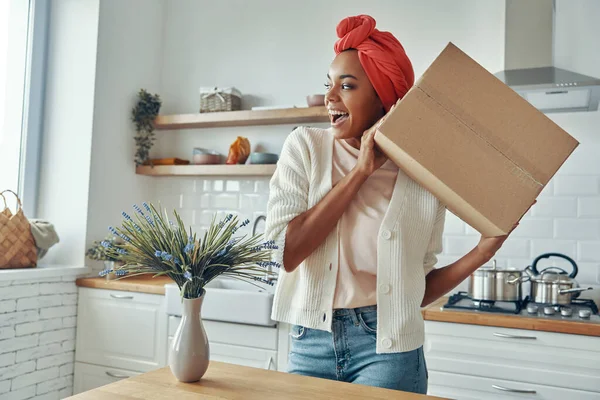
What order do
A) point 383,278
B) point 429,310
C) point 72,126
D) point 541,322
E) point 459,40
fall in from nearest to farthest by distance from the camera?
point 383,278 → point 541,322 → point 429,310 → point 459,40 → point 72,126

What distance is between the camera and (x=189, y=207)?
376cm

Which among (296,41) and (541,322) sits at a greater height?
(296,41)

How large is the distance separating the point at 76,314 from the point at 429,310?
204cm

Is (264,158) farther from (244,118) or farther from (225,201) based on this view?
(225,201)

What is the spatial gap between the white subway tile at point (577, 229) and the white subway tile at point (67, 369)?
2810 millimetres

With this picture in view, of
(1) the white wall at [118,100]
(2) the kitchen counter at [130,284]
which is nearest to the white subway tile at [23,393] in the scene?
(2) the kitchen counter at [130,284]

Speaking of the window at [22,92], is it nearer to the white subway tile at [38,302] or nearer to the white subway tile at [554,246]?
the white subway tile at [38,302]

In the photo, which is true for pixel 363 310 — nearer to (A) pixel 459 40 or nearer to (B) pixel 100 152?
(A) pixel 459 40

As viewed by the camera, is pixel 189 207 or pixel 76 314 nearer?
pixel 76 314

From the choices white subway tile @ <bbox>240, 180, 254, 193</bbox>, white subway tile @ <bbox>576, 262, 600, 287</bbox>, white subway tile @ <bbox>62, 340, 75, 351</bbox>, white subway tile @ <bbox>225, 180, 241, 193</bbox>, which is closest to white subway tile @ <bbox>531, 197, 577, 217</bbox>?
white subway tile @ <bbox>576, 262, 600, 287</bbox>

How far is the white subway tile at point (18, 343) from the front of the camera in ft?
9.18

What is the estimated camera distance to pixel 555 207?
9.60 ft

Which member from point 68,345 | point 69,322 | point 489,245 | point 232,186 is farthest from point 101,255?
point 489,245

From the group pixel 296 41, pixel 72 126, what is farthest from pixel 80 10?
pixel 296 41
